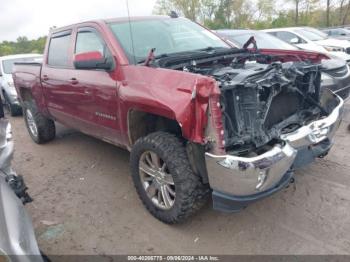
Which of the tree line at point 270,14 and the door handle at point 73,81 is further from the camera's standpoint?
the tree line at point 270,14

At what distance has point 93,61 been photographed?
135 inches

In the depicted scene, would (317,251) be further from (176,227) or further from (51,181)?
(51,181)

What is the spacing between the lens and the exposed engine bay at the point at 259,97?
270cm

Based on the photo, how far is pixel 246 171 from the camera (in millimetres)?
2523

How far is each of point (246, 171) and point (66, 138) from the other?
4.49 m

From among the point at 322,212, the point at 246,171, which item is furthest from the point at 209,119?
the point at 322,212

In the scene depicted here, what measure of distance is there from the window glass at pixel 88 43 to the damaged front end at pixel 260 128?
3.04 ft

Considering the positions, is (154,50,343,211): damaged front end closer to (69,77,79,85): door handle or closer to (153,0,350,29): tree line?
(69,77,79,85): door handle

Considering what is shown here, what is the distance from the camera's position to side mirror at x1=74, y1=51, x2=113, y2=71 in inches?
134

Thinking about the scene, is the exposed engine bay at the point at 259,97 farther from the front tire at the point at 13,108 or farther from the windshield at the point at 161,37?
the front tire at the point at 13,108

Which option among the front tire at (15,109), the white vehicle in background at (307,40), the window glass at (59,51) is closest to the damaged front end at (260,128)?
the window glass at (59,51)

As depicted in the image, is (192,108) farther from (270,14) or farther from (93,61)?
(270,14)

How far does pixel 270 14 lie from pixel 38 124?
37590 mm

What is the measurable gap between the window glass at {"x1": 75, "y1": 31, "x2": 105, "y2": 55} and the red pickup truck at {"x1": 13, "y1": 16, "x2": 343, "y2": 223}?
1cm
